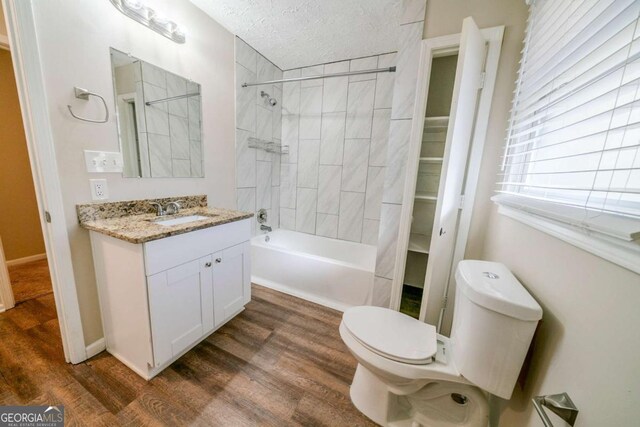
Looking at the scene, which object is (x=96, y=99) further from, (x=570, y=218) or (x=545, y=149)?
(x=545, y=149)

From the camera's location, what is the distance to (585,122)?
699mm

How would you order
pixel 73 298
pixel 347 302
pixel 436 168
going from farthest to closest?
pixel 347 302
pixel 436 168
pixel 73 298

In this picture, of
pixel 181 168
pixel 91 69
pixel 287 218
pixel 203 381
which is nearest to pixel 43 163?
pixel 91 69

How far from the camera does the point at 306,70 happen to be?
2.70m

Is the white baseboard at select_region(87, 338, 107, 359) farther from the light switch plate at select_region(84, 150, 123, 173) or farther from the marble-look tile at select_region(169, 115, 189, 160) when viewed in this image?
the marble-look tile at select_region(169, 115, 189, 160)

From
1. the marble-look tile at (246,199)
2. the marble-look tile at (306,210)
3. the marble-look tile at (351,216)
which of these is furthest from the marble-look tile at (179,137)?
the marble-look tile at (351,216)

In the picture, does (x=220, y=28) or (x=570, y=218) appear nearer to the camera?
(x=570, y=218)

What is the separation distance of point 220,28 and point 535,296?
2743mm

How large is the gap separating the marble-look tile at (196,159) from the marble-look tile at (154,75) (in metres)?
0.43

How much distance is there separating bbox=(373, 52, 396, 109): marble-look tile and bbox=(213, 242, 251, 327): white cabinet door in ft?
6.61

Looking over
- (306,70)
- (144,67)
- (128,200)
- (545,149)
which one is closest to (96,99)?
(144,67)

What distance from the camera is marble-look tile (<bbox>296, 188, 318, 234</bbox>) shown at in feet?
9.49

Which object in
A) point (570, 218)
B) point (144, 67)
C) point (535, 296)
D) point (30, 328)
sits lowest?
point (30, 328)

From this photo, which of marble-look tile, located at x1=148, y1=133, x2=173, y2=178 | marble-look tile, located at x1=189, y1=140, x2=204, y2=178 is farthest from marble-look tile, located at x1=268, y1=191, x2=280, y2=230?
marble-look tile, located at x1=148, y1=133, x2=173, y2=178
